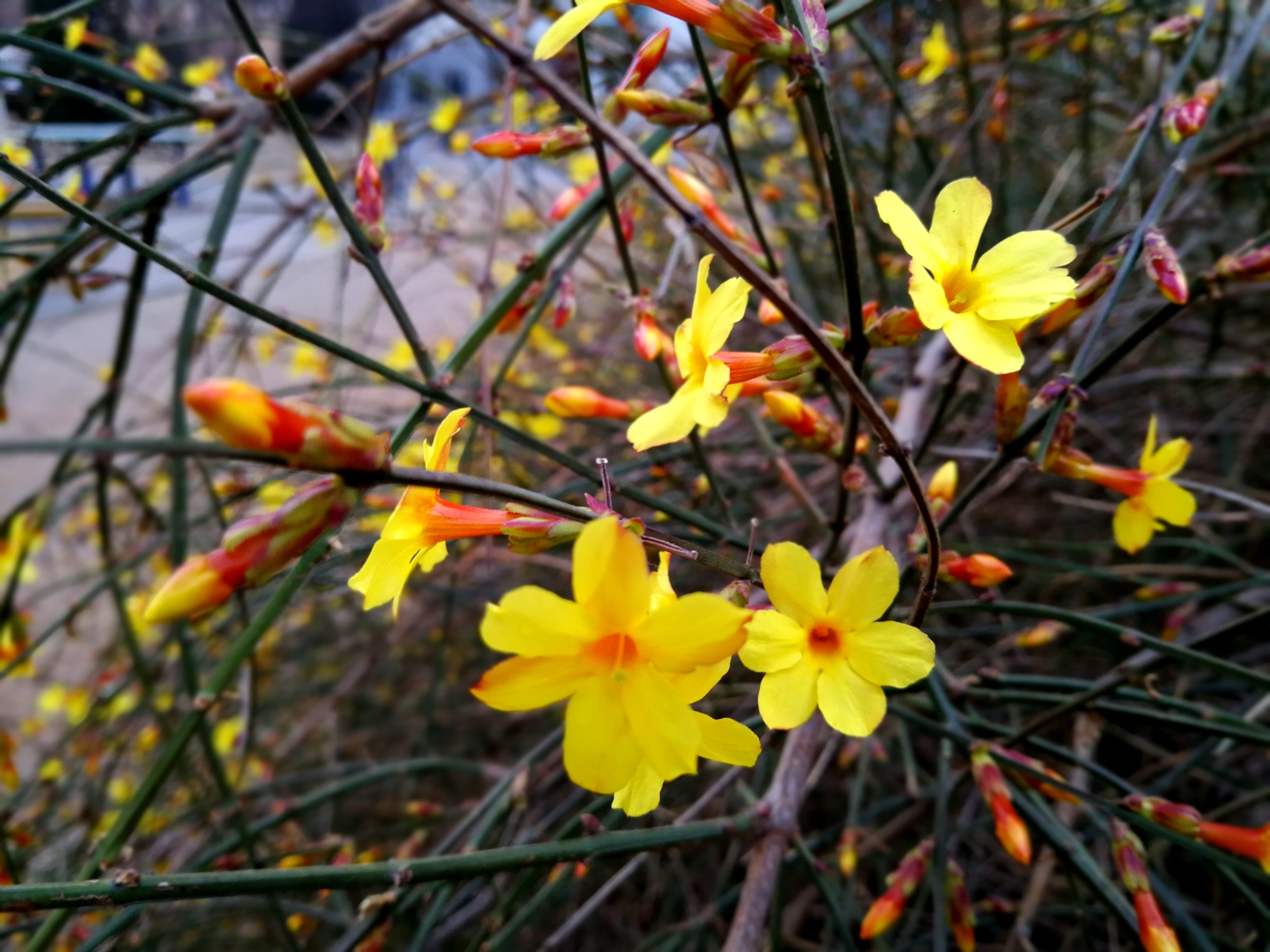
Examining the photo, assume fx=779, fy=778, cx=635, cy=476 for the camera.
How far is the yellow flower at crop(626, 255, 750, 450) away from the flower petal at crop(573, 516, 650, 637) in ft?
0.41

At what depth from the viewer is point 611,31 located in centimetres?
292

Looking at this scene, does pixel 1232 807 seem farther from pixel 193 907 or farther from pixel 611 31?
pixel 611 31

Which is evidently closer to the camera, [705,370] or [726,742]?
[726,742]

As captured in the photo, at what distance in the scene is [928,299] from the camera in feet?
2.03

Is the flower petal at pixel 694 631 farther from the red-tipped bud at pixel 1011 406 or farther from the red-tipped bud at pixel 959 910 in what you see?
the red-tipped bud at pixel 959 910

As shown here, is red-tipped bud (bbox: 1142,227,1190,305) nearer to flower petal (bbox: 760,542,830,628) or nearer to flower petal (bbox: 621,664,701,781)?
flower petal (bbox: 760,542,830,628)

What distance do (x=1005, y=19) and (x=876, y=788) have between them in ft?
5.86

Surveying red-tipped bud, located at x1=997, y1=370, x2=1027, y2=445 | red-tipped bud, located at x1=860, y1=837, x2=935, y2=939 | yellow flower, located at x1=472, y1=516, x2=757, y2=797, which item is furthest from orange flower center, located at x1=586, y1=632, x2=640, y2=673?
red-tipped bud, located at x1=860, y1=837, x2=935, y2=939

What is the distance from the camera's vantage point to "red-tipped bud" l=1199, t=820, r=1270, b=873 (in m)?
0.94

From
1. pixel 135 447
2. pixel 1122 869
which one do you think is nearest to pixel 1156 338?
pixel 1122 869

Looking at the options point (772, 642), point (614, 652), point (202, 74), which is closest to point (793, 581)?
point (772, 642)

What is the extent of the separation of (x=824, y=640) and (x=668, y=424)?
0.23 meters

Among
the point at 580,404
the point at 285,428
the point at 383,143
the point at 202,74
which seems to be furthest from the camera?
the point at 202,74

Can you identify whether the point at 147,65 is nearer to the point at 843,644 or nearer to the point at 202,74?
the point at 202,74
